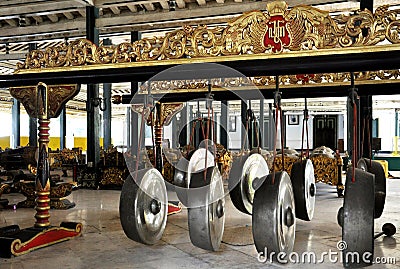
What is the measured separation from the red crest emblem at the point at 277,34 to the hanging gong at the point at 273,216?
2.80 feet

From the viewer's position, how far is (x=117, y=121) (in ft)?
99.1

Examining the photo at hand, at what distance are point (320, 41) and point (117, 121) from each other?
2829cm

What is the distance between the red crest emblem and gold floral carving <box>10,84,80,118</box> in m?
2.03

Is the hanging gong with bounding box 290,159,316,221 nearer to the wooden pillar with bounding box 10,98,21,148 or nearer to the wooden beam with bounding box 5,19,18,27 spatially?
the wooden beam with bounding box 5,19,18,27

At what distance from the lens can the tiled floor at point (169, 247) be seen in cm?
346

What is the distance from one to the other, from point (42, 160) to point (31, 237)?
0.72 m

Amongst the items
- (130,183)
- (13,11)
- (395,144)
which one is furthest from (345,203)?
(395,144)

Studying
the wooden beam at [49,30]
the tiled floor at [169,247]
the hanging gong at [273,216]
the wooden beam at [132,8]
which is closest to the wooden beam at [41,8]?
the wooden beam at [49,30]

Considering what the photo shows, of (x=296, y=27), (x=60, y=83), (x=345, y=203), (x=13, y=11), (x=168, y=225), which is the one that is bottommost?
(x=168, y=225)

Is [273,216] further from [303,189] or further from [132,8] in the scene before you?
[132,8]

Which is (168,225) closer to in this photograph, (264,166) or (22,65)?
(264,166)

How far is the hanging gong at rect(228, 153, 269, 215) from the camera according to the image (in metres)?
4.16

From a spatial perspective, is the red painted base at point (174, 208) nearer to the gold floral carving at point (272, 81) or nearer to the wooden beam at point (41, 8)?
the gold floral carving at point (272, 81)

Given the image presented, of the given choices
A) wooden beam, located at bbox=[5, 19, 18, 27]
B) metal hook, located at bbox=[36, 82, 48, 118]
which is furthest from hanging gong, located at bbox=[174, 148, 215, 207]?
wooden beam, located at bbox=[5, 19, 18, 27]
